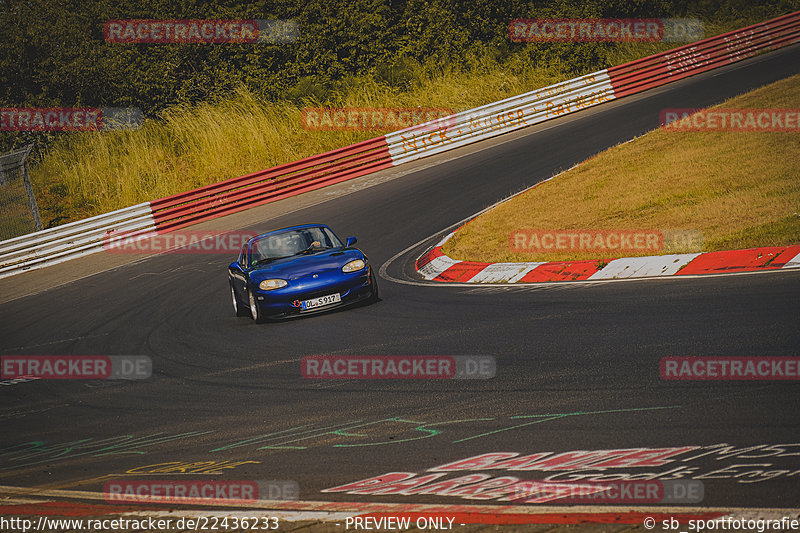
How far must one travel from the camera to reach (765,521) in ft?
11.4

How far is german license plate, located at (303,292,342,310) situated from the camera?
37.4ft

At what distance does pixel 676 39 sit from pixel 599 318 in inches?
1196

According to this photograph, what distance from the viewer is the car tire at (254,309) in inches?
458

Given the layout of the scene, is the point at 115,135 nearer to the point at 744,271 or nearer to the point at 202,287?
the point at 202,287

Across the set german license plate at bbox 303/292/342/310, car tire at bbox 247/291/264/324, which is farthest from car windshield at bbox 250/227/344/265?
german license plate at bbox 303/292/342/310

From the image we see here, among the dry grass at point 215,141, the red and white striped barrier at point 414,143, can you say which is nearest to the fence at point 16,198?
the red and white striped barrier at point 414,143

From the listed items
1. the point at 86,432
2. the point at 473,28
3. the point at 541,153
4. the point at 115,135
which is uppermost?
the point at 473,28

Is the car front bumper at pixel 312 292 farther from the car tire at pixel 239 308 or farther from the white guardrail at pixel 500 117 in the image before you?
the white guardrail at pixel 500 117

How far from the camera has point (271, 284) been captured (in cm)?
1158

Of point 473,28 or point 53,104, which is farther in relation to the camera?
point 473,28

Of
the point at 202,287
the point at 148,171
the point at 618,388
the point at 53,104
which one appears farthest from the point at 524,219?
the point at 53,104

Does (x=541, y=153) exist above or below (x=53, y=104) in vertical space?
below

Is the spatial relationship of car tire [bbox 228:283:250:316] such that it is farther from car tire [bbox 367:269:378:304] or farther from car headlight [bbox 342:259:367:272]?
Result: car tire [bbox 367:269:378:304]

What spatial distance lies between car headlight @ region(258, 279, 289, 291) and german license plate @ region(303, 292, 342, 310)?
42 cm
